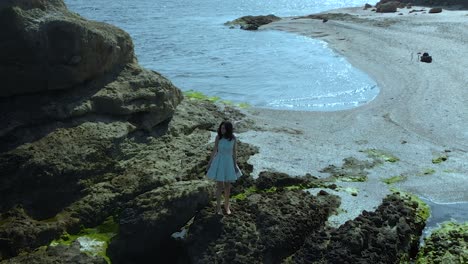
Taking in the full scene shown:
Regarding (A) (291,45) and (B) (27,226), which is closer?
(B) (27,226)

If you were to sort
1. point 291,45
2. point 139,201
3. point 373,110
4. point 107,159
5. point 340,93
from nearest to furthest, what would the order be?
1. point 139,201
2. point 107,159
3. point 373,110
4. point 340,93
5. point 291,45

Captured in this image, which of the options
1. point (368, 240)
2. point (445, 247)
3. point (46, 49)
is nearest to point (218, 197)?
point (368, 240)

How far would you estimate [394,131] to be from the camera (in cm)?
1722

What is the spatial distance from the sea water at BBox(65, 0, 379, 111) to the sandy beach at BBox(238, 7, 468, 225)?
55.0 inches

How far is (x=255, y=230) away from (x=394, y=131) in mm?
9268

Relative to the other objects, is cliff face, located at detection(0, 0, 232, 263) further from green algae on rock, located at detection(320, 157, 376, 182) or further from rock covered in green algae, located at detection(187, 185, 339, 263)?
green algae on rock, located at detection(320, 157, 376, 182)

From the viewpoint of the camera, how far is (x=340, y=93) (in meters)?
23.4

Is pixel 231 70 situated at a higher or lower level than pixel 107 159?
lower

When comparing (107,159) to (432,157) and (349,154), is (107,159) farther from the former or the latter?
(432,157)

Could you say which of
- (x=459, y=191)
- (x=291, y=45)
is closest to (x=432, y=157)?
(x=459, y=191)

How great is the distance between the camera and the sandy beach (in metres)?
13.0

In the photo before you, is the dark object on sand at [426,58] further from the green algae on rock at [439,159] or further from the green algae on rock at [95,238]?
the green algae on rock at [95,238]

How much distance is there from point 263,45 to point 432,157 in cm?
2470

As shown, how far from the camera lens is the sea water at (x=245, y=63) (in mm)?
23000
